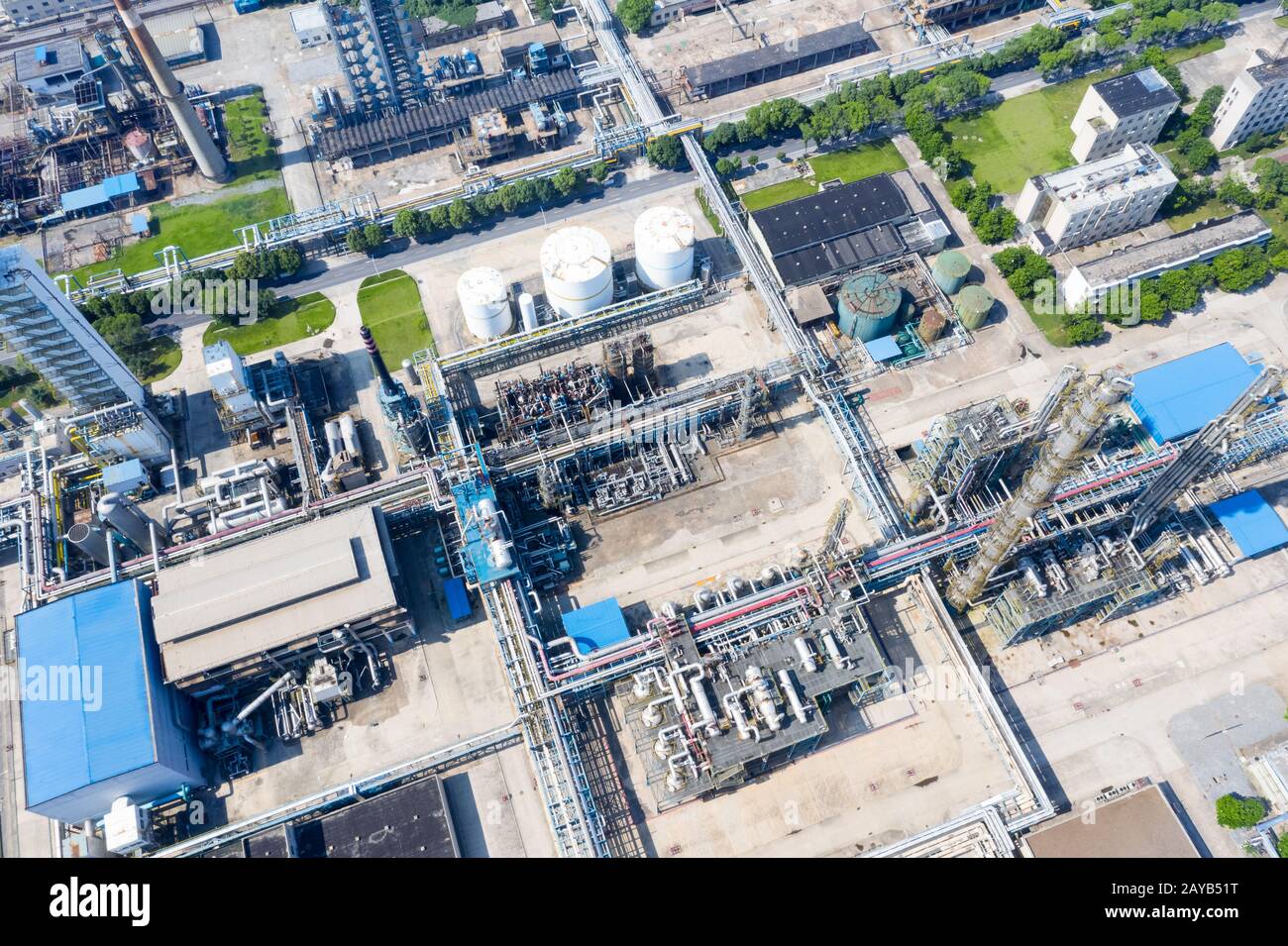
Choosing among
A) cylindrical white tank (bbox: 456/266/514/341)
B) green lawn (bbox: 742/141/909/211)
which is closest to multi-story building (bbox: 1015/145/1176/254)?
green lawn (bbox: 742/141/909/211)

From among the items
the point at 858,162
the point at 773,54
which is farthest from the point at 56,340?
the point at 773,54

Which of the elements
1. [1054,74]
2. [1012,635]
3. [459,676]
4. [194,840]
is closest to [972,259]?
[1054,74]

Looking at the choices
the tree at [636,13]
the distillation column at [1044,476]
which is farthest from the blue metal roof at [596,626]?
the tree at [636,13]

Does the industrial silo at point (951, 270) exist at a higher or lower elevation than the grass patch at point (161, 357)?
lower

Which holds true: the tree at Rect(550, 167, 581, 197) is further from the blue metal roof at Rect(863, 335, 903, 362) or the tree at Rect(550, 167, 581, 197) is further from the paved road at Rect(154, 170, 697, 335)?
the blue metal roof at Rect(863, 335, 903, 362)

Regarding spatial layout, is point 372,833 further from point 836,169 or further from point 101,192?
point 836,169

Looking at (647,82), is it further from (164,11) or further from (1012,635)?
(1012,635)

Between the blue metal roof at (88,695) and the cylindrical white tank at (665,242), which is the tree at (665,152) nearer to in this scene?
the cylindrical white tank at (665,242)
